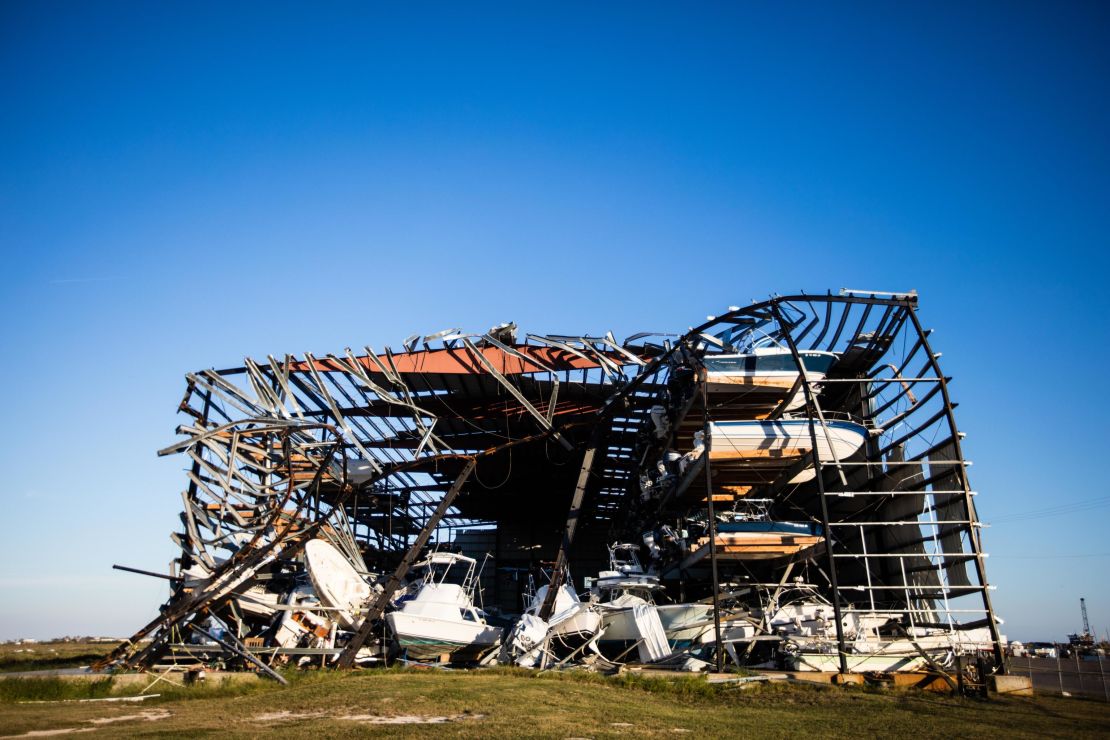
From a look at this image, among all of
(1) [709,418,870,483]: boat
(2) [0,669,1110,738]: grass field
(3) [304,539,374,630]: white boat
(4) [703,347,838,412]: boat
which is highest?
(4) [703,347,838,412]: boat

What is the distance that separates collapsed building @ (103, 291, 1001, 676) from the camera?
18453 millimetres

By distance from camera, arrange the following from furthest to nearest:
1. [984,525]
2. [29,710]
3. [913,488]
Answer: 1. [913,488]
2. [984,525]
3. [29,710]

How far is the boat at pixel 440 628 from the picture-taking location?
21797mm

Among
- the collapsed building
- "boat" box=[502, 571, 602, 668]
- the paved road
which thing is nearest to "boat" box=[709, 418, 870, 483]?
the collapsed building

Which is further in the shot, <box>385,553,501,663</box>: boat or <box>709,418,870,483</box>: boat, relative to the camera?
<box>385,553,501,663</box>: boat

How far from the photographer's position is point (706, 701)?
12.7 m

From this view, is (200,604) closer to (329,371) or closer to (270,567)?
(270,567)

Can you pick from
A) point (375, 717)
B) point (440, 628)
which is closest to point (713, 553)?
point (375, 717)

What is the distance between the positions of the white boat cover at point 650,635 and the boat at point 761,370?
6.83 m

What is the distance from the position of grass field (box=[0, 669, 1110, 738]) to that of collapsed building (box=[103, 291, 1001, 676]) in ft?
8.38

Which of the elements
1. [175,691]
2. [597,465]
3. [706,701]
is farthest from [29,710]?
[597,465]

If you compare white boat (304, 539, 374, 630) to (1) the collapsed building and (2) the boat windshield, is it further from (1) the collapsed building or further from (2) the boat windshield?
(2) the boat windshield

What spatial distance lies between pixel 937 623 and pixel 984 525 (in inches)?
165

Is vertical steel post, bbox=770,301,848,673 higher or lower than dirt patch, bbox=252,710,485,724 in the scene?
higher
